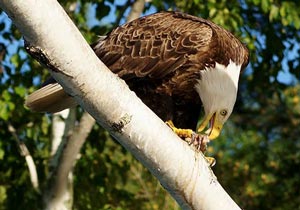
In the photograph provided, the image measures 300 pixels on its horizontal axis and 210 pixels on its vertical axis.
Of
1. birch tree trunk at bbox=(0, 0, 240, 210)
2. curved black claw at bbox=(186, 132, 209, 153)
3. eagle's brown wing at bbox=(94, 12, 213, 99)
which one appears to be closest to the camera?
birch tree trunk at bbox=(0, 0, 240, 210)

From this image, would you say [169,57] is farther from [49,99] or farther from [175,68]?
[49,99]

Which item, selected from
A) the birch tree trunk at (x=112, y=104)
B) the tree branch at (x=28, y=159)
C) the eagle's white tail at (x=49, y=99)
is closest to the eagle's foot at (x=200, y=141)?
the birch tree trunk at (x=112, y=104)

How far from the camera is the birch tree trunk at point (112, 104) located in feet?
9.25

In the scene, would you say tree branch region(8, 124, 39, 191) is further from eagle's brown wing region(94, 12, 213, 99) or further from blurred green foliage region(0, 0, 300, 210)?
eagle's brown wing region(94, 12, 213, 99)

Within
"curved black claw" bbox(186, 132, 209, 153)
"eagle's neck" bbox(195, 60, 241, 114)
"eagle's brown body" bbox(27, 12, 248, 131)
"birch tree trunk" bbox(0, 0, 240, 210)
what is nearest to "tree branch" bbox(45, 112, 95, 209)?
"eagle's brown body" bbox(27, 12, 248, 131)

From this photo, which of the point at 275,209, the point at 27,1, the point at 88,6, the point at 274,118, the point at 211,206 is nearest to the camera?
the point at 27,1

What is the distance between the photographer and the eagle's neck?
501cm

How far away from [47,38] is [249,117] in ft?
31.2

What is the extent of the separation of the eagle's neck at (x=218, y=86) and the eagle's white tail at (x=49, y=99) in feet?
2.69

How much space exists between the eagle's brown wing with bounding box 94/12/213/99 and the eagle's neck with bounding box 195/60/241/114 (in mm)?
71

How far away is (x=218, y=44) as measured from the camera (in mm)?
5184

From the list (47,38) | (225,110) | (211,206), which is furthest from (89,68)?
(225,110)

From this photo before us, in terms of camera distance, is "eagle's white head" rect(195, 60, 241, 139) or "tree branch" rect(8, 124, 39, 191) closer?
"eagle's white head" rect(195, 60, 241, 139)

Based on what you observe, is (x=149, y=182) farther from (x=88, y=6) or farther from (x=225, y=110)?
(x=225, y=110)
